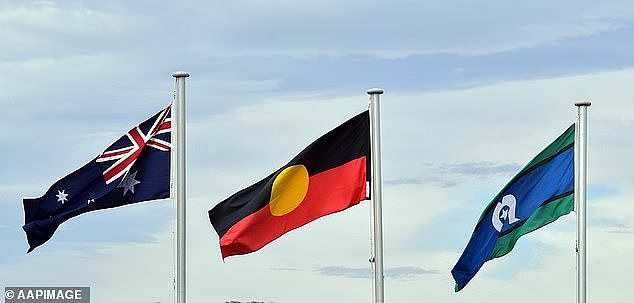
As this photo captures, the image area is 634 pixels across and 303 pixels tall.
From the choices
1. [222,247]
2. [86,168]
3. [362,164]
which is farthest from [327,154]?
[86,168]

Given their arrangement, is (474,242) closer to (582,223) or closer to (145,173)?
(582,223)

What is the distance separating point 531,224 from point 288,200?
5.19m

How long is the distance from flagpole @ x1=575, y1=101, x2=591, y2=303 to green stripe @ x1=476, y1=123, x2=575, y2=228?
0.17m

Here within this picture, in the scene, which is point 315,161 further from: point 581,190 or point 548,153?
point 581,190

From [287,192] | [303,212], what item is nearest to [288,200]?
[287,192]

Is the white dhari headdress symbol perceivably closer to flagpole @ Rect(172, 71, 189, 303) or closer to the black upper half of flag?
the black upper half of flag

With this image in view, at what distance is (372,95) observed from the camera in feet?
76.2

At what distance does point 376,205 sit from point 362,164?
2.73ft

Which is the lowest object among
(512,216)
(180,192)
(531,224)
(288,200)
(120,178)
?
(531,224)

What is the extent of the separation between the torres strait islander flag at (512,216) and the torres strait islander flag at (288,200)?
2.92 metres

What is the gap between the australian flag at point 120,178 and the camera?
894 inches

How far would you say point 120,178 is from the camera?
2267 cm

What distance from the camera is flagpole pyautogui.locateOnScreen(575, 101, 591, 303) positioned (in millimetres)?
25203

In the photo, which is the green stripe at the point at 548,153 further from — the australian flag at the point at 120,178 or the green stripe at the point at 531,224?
the australian flag at the point at 120,178
